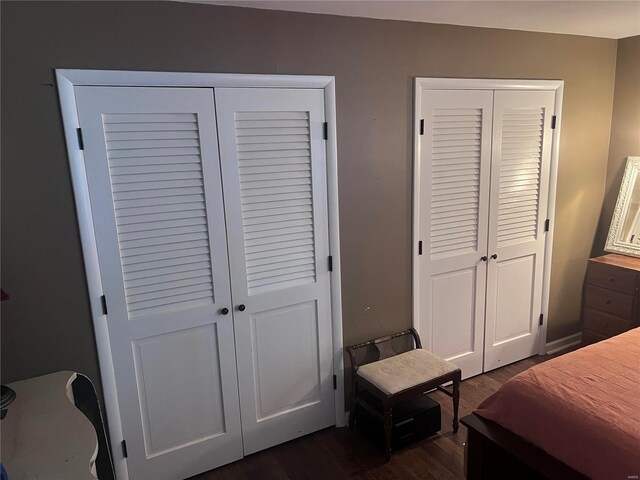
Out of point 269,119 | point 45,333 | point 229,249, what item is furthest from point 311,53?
point 45,333

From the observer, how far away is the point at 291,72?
2346mm

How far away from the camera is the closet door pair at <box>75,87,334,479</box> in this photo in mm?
2096

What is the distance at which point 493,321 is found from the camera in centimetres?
332

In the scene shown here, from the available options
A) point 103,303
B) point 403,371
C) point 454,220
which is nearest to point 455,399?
point 403,371

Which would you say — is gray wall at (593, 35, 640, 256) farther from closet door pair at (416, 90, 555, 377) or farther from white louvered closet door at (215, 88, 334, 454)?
white louvered closet door at (215, 88, 334, 454)

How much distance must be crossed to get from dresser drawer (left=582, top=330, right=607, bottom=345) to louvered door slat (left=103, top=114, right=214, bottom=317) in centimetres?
284

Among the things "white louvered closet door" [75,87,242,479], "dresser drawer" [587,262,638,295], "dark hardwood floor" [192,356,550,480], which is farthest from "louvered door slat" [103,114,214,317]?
"dresser drawer" [587,262,638,295]

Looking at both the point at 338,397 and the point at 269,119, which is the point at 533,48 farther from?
the point at 338,397

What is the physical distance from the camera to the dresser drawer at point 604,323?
3278 mm

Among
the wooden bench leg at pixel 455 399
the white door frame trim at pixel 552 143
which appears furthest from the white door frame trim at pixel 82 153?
the wooden bench leg at pixel 455 399

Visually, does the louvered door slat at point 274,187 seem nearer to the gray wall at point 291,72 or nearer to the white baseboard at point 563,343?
the gray wall at point 291,72

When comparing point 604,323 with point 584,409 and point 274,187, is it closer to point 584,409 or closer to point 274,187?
point 584,409

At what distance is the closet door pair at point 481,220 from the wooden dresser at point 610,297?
0.36 m

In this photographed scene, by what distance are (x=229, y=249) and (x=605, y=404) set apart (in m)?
1.73
